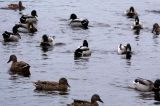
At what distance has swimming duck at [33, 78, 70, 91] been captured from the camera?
33.6m

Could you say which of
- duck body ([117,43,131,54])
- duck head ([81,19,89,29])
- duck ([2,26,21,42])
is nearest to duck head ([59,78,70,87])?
duck body ([117,43,131,54])

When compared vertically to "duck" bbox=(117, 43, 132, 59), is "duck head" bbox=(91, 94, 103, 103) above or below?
below

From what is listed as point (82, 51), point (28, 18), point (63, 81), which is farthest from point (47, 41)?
point (63, 81)

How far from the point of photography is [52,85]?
111ft

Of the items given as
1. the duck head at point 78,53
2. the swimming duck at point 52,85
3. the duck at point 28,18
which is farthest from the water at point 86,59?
the duck at point 28,18

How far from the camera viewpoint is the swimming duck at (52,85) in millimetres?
33625

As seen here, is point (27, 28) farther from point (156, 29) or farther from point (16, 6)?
point (16, 6)

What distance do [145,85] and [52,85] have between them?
4.79 m

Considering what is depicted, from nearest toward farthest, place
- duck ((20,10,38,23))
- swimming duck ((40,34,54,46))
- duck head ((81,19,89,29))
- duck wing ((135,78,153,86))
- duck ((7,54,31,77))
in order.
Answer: duck wing ((135,78,153,86)) < duck ((7,54,31,77)) < swimming duck ((40,34,54,46)) < duck head ((81,19,89,29)) < duck ((20,10,38,23))

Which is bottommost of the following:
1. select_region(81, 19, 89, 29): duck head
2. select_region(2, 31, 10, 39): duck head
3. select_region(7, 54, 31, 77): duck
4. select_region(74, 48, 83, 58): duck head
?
select_region(7, 54, 31, 77): duck

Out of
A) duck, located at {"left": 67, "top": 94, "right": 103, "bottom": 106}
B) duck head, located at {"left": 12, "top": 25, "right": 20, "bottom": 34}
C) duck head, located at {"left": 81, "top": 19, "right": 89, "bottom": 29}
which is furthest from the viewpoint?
duck head, located at {"left": 81, "top": 19, "right": 89, "bottom": 29}

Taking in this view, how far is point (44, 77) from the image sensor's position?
1448 inches

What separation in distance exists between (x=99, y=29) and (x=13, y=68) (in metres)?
18.6

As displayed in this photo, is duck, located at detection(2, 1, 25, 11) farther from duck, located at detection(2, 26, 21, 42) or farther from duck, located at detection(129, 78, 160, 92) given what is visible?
duck, located at detection(129, 78, 160, 92)
